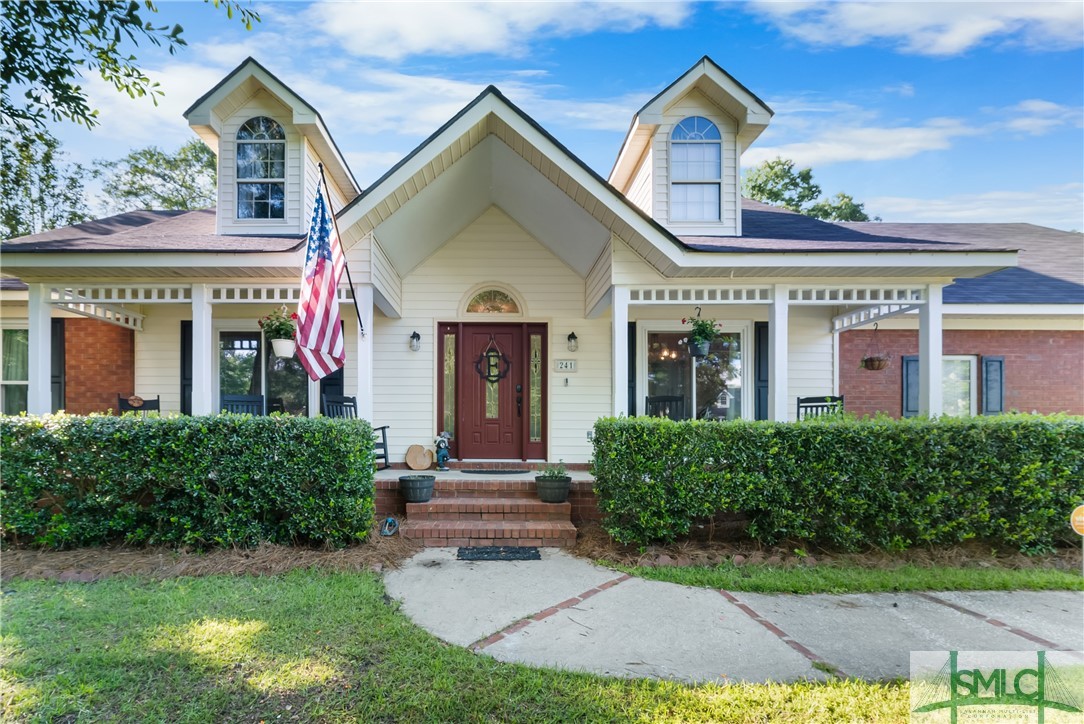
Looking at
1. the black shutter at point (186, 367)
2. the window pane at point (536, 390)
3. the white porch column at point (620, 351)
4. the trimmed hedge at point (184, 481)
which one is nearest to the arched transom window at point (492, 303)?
the window pane at point (536, 390)

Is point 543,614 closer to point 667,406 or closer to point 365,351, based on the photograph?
point 365,351

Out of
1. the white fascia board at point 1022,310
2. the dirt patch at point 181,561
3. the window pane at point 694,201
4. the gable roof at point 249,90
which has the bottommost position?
the dirt patch at point 181,561

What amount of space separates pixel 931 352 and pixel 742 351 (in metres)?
2.52

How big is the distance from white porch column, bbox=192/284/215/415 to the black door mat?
371cm

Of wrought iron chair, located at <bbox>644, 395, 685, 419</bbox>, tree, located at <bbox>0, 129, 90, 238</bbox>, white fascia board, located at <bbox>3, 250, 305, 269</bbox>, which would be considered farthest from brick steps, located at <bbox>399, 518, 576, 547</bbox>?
tree, located at <bbox>0, 129, 90, 238</bbox>

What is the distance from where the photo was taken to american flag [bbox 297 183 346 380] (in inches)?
184

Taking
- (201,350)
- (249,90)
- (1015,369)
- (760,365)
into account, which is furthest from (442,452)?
(1015,369)

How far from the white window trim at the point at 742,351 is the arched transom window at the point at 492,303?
2.00m

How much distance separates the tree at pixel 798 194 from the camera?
2272 cm

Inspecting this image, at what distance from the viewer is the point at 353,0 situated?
5.94 m

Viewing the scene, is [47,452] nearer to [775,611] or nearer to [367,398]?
[367,398]

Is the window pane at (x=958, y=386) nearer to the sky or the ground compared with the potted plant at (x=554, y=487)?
nearer to the sky

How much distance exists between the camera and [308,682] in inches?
103

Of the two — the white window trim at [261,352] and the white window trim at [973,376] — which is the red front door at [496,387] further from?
the white window trim at [973,376]
